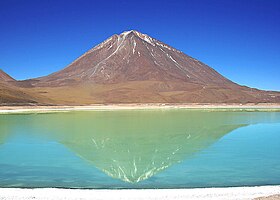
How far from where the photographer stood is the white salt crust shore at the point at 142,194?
25.8 feet

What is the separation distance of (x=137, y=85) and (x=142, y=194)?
139 metres

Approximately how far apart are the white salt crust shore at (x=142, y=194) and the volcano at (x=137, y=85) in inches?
3457

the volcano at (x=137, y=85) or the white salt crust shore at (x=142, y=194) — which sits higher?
the volcano at (x=137, y=85)

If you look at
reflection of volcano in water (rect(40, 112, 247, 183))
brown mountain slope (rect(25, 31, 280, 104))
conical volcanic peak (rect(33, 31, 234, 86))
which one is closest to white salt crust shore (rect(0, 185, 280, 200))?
reflection of volcano in water (rect(40, 112, 247, 183))

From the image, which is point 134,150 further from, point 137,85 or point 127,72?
point 127,72

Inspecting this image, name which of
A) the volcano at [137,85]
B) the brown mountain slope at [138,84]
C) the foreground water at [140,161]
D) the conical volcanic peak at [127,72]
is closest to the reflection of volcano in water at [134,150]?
the foreground water at [140,161]

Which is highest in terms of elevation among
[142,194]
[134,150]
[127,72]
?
[127,72]

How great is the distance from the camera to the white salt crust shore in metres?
7.88

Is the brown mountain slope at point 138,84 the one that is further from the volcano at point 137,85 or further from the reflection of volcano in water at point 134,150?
the reflection of volcano in water at point 134,150

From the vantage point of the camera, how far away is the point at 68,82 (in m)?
162

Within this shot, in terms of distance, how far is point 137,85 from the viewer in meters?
147

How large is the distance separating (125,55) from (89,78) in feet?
127

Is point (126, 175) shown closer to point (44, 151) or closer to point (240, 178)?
point (240, 178)

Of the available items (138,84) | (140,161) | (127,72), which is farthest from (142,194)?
(127,72)
